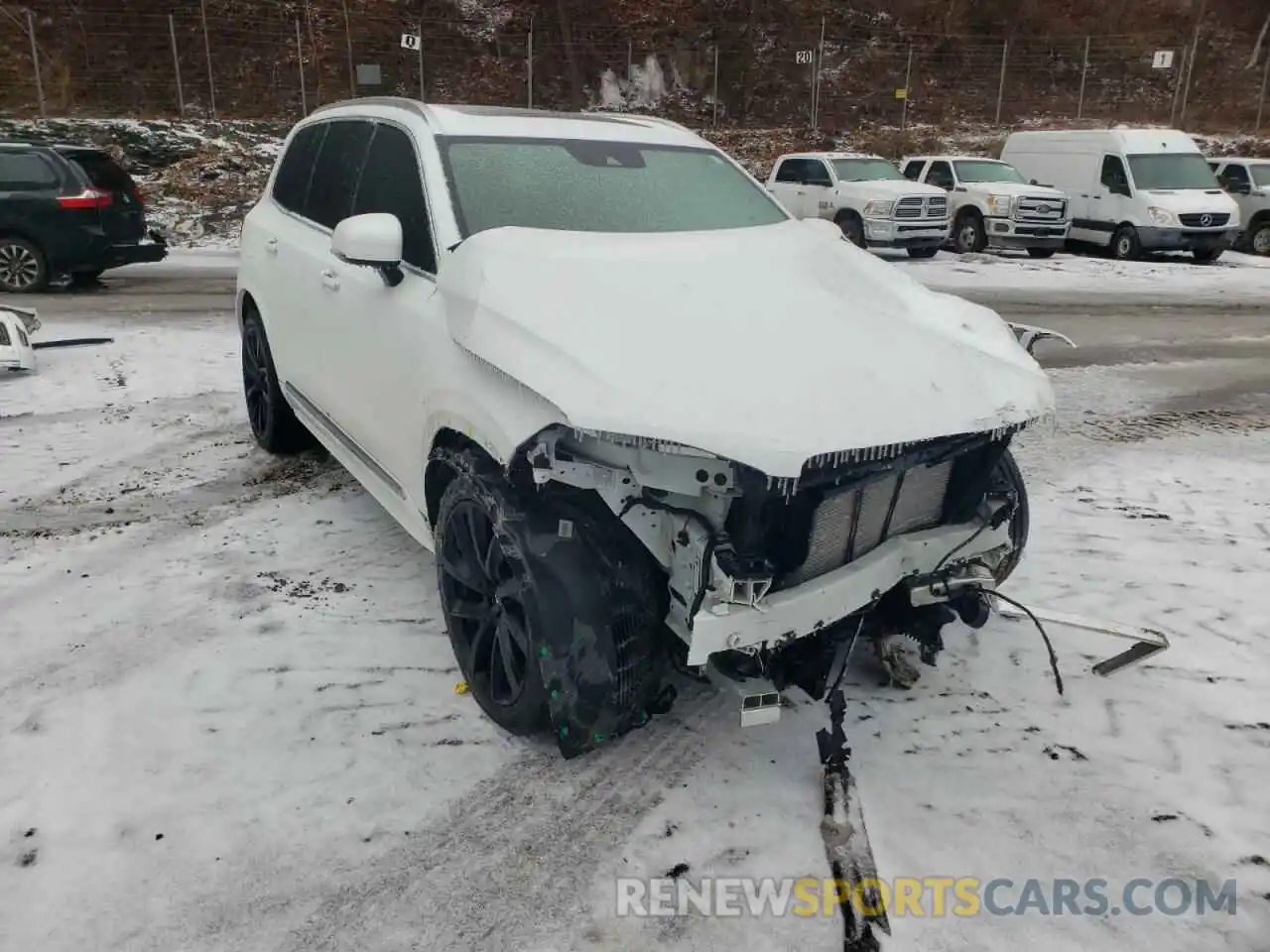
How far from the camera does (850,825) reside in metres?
2.75

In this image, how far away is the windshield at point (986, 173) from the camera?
18.8 metres

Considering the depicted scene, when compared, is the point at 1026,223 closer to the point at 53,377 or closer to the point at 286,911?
the point at 53,377

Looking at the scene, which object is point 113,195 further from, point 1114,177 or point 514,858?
point 1114,177

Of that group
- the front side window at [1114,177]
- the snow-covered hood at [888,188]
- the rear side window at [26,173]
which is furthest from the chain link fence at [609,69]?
the rear side window at [26,173]

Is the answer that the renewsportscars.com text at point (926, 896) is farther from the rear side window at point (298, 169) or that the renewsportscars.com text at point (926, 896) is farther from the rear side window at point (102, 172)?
the rear side window at point (102, 172)

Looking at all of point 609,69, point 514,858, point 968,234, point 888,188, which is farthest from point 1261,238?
point 514,858

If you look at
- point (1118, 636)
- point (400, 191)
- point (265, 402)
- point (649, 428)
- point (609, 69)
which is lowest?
point (1118, 636)

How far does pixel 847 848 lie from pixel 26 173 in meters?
12.7

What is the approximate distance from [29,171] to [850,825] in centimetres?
1261

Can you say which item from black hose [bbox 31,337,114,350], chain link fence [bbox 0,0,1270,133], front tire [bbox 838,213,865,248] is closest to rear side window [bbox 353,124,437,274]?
black hose [bbox 31,337,114,350]

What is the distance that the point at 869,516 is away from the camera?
2.79 m

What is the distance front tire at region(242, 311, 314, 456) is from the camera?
540 centimetres

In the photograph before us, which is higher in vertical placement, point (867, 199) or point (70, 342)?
point (867, 199)

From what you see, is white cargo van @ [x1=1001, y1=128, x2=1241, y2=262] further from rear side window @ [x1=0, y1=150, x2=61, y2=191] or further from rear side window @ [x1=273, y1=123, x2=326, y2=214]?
rear side window @ [x1=0, y1=150, x2=61, y2=191]
